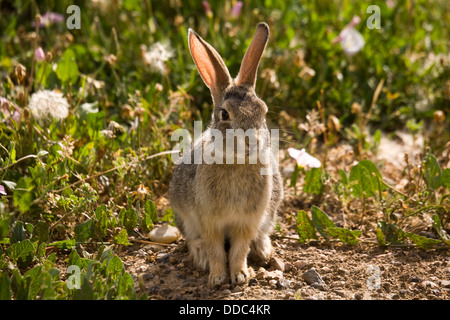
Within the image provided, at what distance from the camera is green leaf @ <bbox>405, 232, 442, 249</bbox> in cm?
467

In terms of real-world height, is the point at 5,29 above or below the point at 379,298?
above

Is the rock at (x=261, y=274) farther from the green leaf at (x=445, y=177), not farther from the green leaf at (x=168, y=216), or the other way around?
the green leaf at (x=445, y=177)

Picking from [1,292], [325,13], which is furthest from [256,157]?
[325,13]

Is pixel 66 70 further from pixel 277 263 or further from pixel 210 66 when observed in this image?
pixel 277 263

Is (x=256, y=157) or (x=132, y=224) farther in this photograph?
(x=132, y=224)

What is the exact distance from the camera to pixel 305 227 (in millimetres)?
4879

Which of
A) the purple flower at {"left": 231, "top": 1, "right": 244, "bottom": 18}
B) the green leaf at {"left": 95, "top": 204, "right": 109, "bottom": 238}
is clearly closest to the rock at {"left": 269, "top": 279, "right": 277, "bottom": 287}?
the green leaf at {"left": 95, "top": 204, "right": 109, "bottom": 238}

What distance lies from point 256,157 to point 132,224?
1291 millimetres

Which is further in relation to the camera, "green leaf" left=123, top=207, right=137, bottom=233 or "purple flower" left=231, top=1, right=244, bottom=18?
"purple flower" left=231, top=1, right=244, bottom=18

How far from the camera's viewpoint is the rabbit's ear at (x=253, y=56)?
4.41 metres

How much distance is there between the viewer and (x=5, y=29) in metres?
7.47

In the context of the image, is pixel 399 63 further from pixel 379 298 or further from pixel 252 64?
pixel 379 298

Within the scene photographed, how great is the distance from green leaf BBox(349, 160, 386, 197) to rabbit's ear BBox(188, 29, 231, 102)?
1.60m

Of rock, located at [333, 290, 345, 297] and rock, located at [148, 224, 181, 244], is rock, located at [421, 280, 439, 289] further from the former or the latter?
rock, located at [148, 224, 181, 244]
